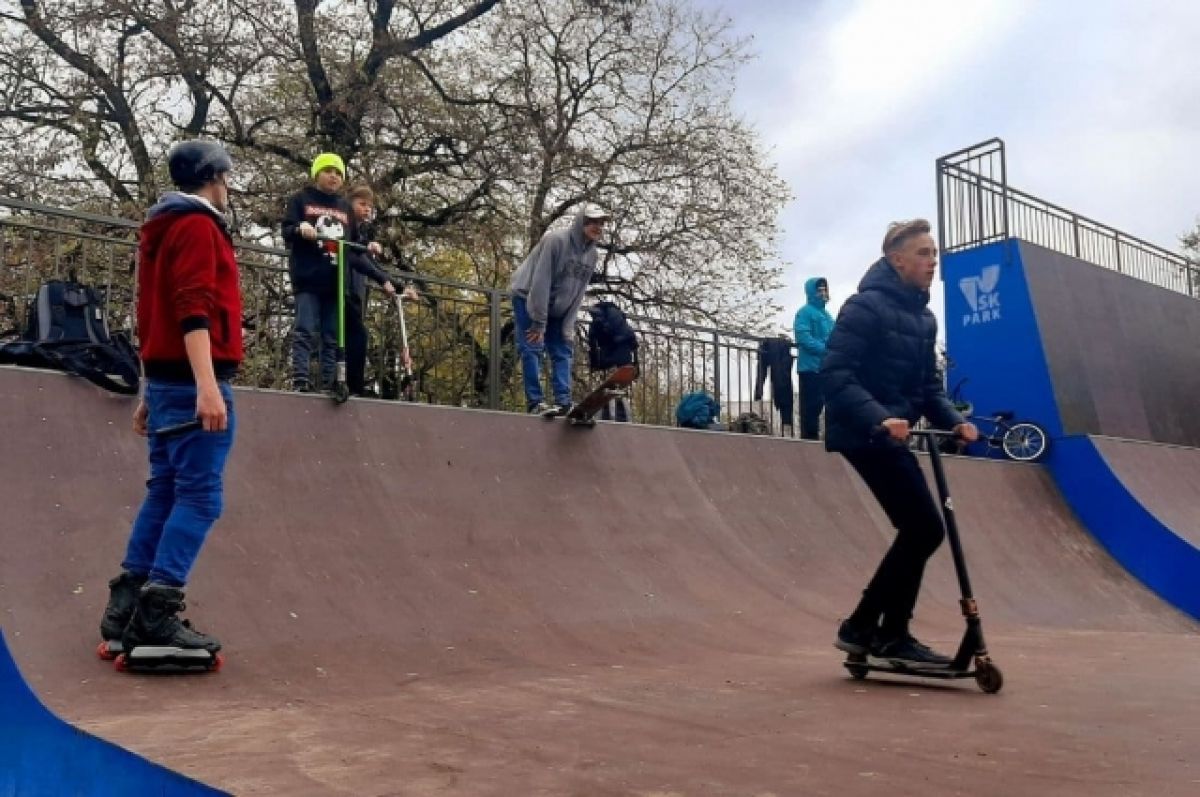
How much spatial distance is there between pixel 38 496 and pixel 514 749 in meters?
3.09

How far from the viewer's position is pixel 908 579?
4.54 meters

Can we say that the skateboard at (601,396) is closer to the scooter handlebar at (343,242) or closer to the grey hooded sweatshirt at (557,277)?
the grey hooded sweatshirt at (557,277)

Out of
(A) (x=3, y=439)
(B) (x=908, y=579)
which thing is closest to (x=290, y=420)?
(A) (x=3, y=439)

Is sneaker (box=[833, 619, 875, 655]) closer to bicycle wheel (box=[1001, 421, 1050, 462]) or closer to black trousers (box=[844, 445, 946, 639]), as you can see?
black trousers (box=[844, 445, 946, 639])

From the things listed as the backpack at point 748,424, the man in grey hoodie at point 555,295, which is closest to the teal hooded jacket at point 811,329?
the backpack at point 748,424

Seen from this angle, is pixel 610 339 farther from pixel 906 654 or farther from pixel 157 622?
pixel 157 622

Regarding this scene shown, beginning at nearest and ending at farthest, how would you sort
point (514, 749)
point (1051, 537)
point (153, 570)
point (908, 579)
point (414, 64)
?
point (514, 749)
point (153, 570)
point (908, 579)
point (1051, 537)
point (414, 64)

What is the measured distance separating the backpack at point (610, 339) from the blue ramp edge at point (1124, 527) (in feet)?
18.1

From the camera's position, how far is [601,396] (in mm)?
7609

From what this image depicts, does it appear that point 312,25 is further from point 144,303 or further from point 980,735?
A: point 980,735

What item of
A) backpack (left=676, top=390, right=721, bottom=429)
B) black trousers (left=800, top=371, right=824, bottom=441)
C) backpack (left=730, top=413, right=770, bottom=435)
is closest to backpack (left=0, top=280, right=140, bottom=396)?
backpack (left=676, top=390, right=721, bottom=429)

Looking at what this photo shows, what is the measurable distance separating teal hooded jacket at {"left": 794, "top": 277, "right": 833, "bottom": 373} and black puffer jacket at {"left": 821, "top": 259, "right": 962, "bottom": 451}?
6.01m

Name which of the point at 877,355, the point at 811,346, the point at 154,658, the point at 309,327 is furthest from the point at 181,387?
the point at 811,346

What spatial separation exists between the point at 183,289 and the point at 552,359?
4718 millimetres
